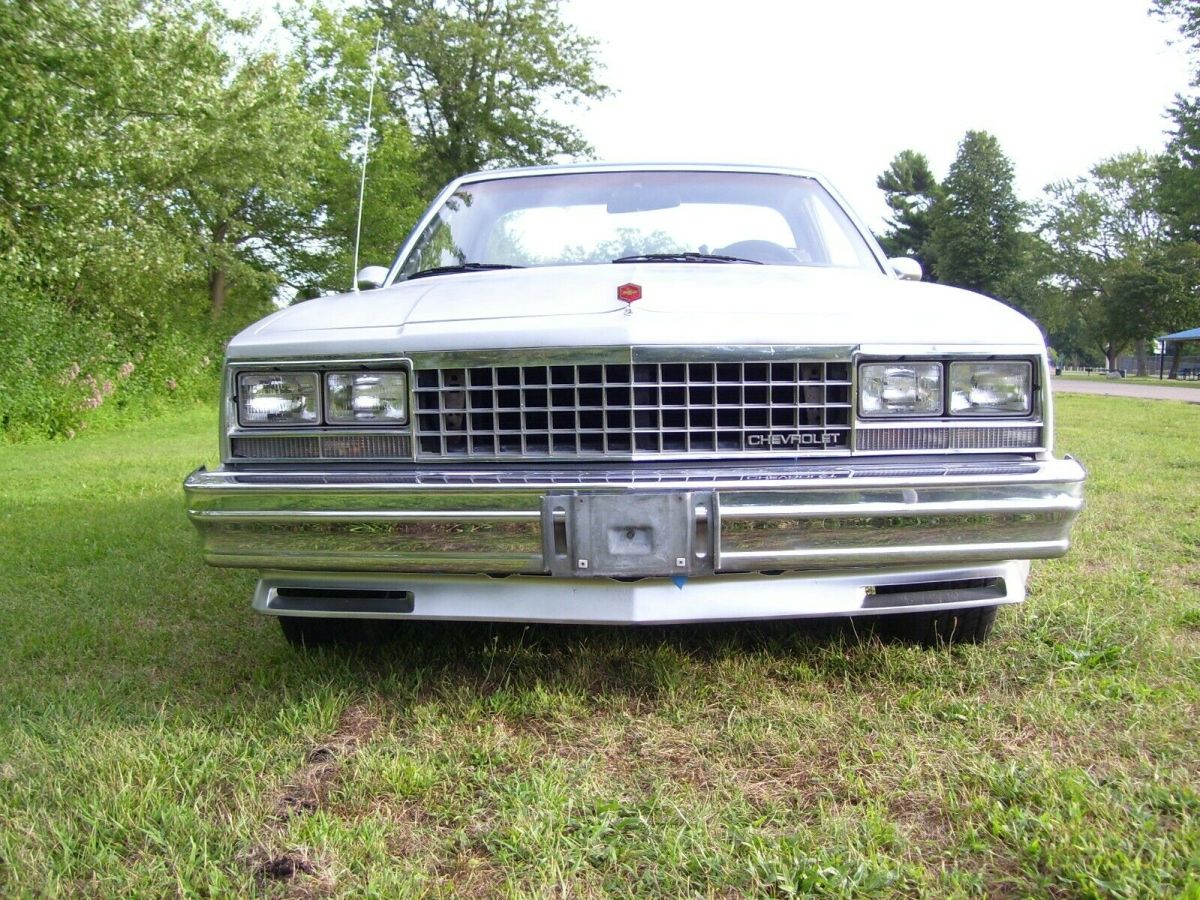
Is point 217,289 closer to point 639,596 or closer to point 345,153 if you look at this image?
point 345,153

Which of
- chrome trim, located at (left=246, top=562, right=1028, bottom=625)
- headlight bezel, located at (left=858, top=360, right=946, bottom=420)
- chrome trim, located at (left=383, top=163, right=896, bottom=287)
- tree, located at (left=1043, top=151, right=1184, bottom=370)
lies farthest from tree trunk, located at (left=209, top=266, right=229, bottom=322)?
tree, located at (left=1043, top=151, right=1184, bottom=370)

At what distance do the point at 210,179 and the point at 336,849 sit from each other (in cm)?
1631

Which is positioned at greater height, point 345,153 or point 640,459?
point 345,153

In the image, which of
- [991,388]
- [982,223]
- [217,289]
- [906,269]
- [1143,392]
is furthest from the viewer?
[982,223]

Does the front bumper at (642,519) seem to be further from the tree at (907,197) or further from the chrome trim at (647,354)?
the tree at (907,197)

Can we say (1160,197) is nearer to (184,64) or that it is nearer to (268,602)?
(184,64)

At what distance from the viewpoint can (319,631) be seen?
2586mm

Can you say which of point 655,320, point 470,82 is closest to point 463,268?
point 655,320

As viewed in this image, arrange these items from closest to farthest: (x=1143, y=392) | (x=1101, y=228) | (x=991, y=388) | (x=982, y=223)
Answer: (x=991, y=388)
(x=1143, y=392)
(x=982, y=223)
(x=1101, y=228)

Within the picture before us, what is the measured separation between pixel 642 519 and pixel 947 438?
0.84m

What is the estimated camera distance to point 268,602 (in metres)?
2.27

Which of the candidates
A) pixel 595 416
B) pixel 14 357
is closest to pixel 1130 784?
pixel 595 416

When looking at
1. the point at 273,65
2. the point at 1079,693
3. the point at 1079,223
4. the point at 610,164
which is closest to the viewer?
the point at 1079,693

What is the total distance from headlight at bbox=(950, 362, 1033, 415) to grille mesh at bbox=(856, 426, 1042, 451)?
0.16ft
